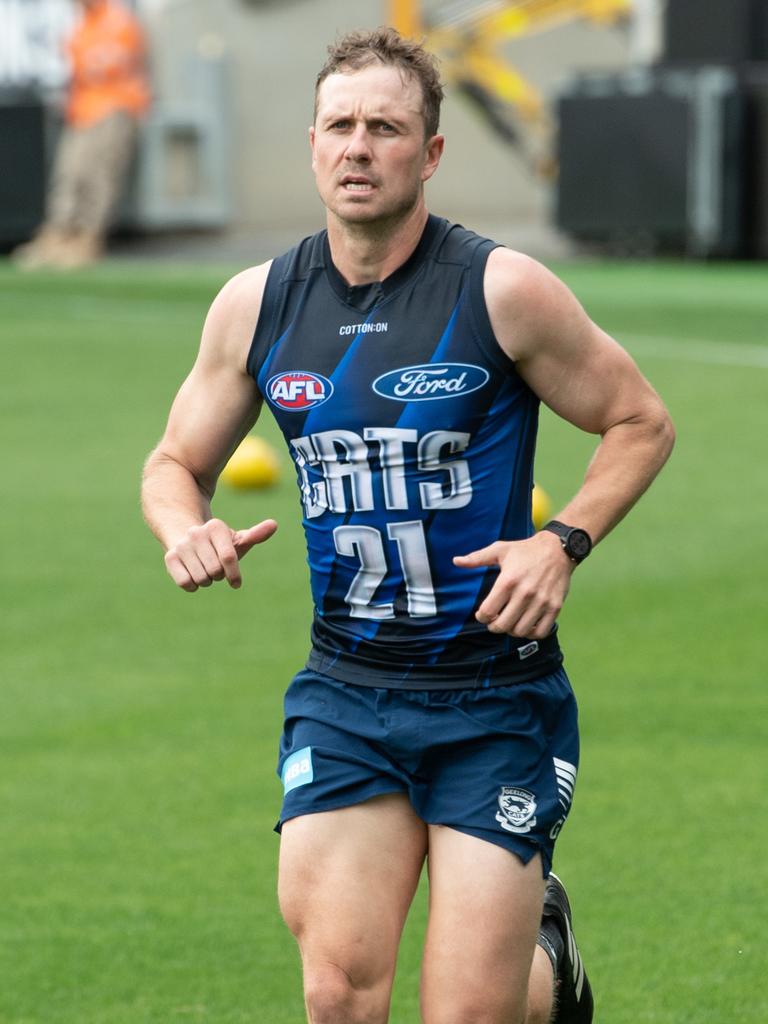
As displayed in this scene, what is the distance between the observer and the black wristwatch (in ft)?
14.9

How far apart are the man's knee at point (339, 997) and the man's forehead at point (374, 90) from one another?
189cm

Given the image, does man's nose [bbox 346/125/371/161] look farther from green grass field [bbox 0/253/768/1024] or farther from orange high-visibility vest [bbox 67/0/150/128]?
orange high-visibility vest [bbox 67/0/150/128]

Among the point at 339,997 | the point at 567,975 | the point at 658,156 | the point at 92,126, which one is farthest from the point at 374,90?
the point at 92,126

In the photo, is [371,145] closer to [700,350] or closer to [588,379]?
[588,379]

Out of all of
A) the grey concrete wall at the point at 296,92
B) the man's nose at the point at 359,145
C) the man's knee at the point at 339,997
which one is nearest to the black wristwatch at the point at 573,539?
the man's nose at the point at 359,145

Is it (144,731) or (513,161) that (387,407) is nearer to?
(144,731)

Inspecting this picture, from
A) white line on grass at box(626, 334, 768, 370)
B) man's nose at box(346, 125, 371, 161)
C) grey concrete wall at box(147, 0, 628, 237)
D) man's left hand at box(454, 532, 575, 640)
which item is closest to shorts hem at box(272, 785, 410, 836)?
man's left hand at box(454, 532, 575, 640)

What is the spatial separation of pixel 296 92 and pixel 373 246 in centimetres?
2776

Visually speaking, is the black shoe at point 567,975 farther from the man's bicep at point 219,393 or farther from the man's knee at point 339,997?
the man's bicep at point 219,393

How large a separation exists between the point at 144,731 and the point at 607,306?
45.3 feet

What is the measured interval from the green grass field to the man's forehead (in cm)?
243

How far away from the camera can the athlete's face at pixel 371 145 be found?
15.1 feet

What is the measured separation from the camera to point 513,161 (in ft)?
106

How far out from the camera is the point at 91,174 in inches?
1097
